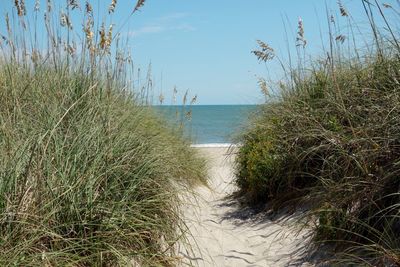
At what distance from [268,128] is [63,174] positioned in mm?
3388

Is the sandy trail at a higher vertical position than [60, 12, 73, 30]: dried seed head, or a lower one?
lower

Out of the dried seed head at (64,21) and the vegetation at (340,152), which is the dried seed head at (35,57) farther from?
the vegetation at (340,152)

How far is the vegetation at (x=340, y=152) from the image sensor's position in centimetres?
327

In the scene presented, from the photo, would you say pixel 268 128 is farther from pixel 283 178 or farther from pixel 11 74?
pixel 11 74

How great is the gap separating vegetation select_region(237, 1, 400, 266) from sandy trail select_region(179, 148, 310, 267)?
0.87ft

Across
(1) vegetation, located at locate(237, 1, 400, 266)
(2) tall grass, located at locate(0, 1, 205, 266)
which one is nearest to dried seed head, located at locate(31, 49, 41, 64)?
(2) tall grass, located at locate(0, 1, 205, 266)

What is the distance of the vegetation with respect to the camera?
3266 millimetres

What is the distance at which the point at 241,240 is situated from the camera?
4488 mm

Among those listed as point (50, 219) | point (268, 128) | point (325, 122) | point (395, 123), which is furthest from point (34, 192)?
point (268, 128)

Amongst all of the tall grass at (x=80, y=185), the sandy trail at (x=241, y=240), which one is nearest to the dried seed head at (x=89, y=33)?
the tall grass at (x=80, y=185)

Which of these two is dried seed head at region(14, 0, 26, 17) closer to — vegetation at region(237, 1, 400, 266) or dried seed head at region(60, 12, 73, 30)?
dried seed head at region(60, 12, 73, 30)

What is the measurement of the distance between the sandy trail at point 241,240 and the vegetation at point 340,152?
27cm

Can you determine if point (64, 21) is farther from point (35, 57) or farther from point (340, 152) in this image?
point (340, 152)

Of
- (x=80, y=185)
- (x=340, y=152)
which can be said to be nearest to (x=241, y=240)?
(x=340, y=152)
